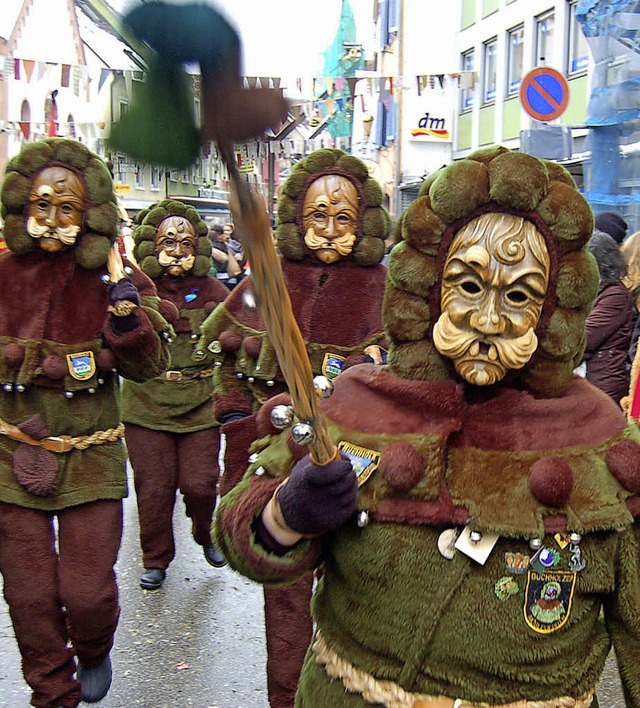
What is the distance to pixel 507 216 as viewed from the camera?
82.6 inches

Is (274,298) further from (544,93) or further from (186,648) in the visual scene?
(544,93)

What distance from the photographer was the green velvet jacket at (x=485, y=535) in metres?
1.98

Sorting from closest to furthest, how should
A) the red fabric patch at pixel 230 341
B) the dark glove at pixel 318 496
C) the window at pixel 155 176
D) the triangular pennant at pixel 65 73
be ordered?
the window at pixel 155 176, the dark glove at pixel 318 496, the red fabric patch at pixel 230 341, the triangular pennant at pixel 65 73

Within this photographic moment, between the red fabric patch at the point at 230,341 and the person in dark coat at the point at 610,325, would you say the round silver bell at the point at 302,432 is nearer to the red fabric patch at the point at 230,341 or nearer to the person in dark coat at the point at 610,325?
the red fabric patch at the point at 230,341

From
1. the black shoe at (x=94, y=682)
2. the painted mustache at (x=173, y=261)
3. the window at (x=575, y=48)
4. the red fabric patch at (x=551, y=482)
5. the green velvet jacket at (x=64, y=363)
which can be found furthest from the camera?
the window at (x=575, y=48)

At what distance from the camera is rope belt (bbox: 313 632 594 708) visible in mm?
1991

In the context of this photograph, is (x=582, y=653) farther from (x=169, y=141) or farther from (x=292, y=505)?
(x=169, y=141)

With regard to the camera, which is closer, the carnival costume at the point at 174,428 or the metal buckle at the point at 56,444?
the metal buckle at the point at 56,444

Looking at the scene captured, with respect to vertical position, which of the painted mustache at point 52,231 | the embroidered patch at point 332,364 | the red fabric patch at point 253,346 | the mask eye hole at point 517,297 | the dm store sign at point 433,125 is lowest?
the embroidered patch at point 332,364

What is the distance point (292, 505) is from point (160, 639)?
9.90ft

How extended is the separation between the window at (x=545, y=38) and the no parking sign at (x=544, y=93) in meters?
9.35

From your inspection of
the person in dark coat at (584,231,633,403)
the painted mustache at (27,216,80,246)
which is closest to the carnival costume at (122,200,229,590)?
the painted mustache at (27,216,80,246)

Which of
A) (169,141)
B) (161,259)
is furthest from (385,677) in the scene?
(161,259)

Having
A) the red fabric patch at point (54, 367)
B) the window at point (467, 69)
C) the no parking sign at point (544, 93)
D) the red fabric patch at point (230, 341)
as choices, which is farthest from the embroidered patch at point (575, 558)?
the window at point (467, 69)
